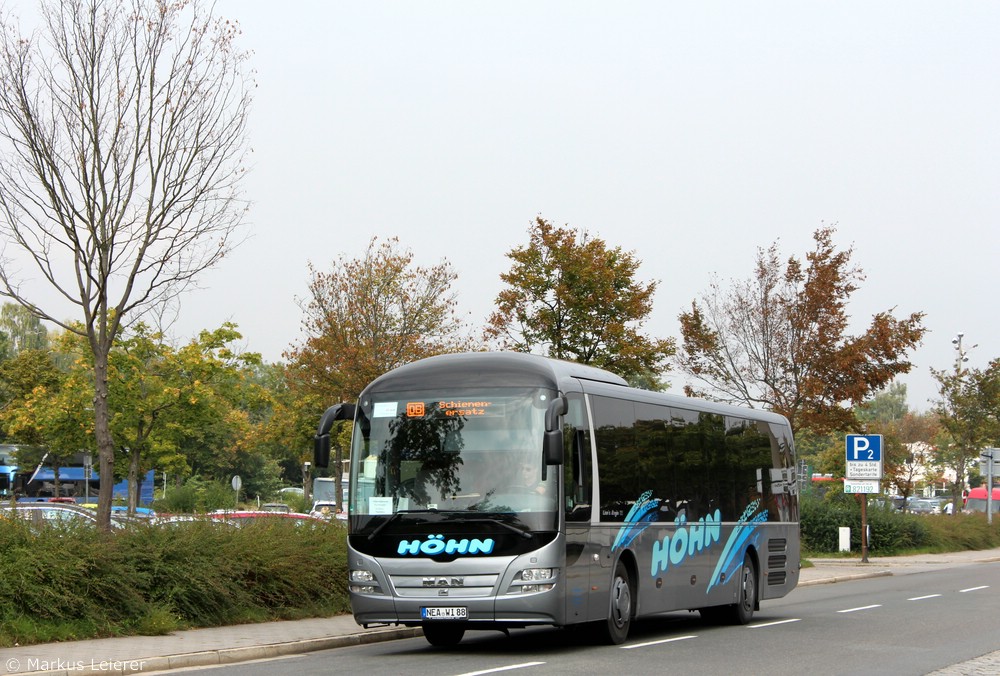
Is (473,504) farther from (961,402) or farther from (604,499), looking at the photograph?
(961,402)

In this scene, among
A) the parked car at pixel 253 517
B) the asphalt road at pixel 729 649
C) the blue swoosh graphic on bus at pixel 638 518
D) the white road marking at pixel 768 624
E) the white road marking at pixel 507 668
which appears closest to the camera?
the white road marking at pixel 507 668

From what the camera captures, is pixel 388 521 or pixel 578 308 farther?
pixel 578 308

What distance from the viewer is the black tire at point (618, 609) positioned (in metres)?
15.2

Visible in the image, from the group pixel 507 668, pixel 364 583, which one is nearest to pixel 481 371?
pixel 364 583

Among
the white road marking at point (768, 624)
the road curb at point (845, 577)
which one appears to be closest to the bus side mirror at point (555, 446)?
the white road marking at point (768, 624)

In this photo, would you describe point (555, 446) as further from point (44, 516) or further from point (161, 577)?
point (44, 516)

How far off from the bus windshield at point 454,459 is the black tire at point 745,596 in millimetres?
6365

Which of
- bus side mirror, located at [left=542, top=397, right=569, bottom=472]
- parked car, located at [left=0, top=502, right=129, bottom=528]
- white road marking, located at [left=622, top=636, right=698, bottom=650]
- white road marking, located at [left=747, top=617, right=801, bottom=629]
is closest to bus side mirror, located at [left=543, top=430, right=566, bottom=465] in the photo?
bus side mirror, located at [left=542, top=397, right=569, bottom=472]

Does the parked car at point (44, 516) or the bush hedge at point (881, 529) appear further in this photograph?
the bush hedge at point (881, 529)

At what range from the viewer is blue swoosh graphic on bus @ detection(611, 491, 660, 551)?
606 inches

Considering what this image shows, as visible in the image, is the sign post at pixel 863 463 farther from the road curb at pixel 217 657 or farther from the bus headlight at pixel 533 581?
the bus headlight at pixel 533 581

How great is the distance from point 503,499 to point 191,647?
3.67m

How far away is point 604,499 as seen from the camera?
15.1 m

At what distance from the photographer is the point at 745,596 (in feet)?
63.9
